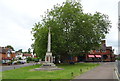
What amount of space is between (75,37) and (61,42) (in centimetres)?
488

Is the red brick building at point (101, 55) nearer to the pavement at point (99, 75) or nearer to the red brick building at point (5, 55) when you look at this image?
the red brick building at point (5, 55)

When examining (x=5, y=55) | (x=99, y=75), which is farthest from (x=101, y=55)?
(x=99, y=75)

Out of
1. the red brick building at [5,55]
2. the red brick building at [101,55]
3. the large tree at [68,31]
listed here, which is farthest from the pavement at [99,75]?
the red brick building at [101,55]

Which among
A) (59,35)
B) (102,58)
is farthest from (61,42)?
(102,58)

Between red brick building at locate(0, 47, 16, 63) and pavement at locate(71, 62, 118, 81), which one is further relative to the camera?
red brick building at locate(0, 47, 16, 63)

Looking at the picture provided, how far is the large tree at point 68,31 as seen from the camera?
146 ft

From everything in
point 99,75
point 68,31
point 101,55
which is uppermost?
point 68,31

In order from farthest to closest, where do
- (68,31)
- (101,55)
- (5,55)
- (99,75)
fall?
(101,55)
(5,55)
(68,31)
(99,75)

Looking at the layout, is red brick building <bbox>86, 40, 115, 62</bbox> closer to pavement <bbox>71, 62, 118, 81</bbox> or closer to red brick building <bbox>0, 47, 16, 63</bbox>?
red brick building <bbox>0, 47, 16, 63</bbox>

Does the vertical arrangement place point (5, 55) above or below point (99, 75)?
above

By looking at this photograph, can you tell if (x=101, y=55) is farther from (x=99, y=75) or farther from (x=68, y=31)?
(x=99, y=75)

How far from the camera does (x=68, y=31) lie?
47.7m

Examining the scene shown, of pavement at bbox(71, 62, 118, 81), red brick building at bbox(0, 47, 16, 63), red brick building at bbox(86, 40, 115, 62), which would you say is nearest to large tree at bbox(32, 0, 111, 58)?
pavement at bbox(71, 62, 118, 81)

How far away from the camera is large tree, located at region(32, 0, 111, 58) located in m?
44.5
